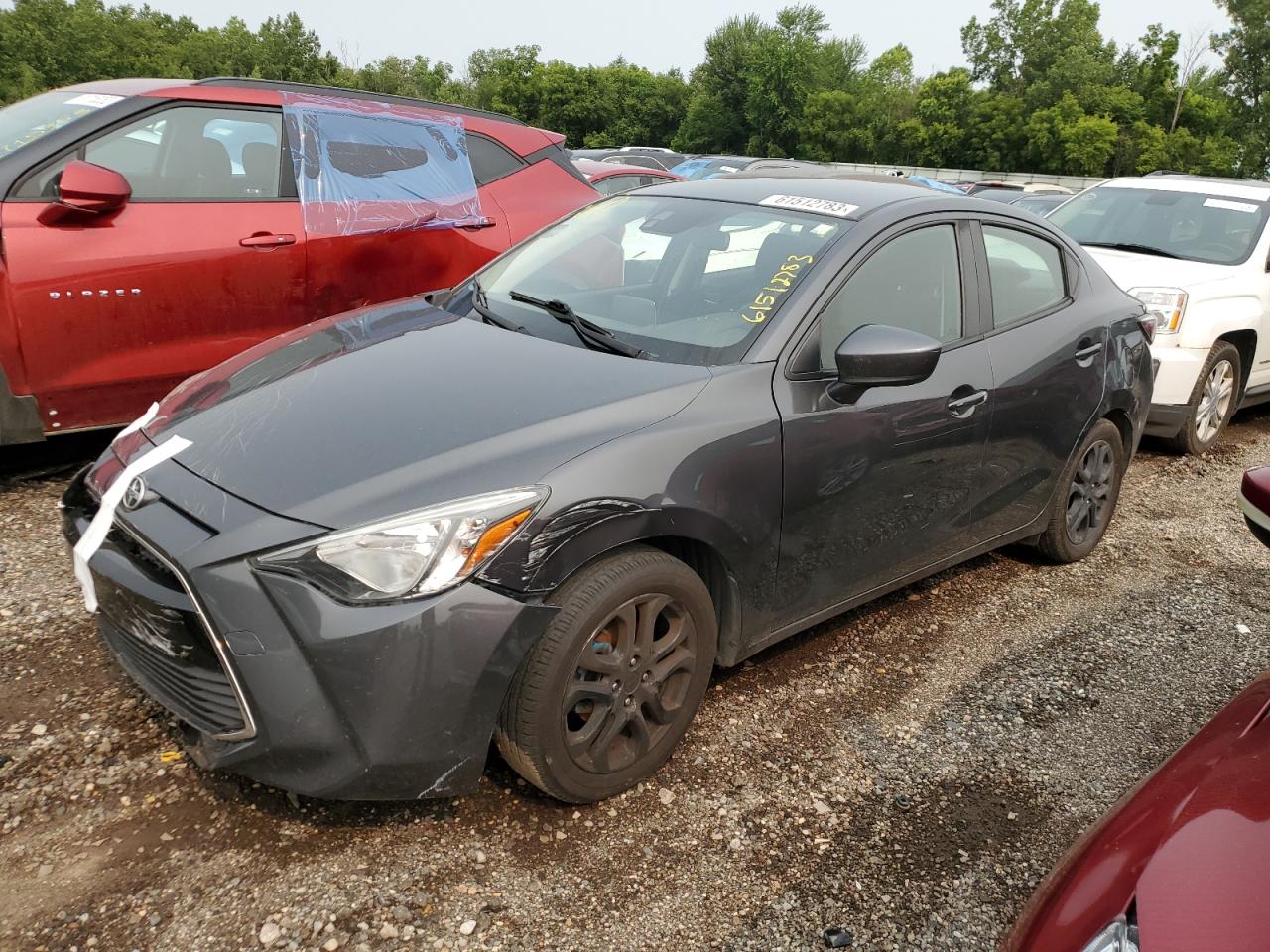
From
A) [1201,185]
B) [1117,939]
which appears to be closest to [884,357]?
[1117,939]

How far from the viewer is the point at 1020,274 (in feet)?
12.5

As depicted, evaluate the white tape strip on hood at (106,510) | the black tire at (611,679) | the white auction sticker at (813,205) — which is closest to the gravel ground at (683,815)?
the black tire at (611,679)

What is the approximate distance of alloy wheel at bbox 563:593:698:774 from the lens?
97.9 inches

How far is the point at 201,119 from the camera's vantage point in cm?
468

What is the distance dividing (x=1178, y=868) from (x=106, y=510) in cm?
243

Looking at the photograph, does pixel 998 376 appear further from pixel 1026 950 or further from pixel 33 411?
pixel 33 411

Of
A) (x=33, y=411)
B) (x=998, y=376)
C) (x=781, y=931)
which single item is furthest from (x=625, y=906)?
(x=33, y=411)

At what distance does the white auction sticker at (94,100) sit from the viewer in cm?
445

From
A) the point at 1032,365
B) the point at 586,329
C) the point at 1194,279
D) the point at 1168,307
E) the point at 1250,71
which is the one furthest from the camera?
the point at 1250,71

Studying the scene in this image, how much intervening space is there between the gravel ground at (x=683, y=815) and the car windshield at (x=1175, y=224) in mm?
3750

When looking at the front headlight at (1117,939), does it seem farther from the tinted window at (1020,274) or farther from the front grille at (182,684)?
the tinted window at (1020,274)

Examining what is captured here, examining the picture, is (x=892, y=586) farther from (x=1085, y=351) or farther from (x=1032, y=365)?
(x=1085, y=351)

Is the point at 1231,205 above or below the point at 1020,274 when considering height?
above

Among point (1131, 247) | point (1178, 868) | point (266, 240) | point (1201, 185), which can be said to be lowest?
point (1178, 868)
